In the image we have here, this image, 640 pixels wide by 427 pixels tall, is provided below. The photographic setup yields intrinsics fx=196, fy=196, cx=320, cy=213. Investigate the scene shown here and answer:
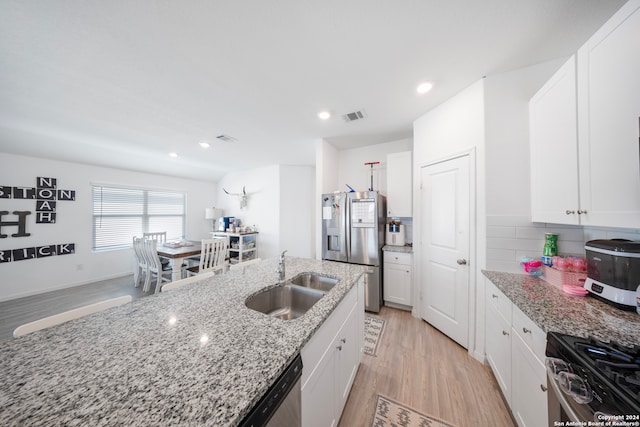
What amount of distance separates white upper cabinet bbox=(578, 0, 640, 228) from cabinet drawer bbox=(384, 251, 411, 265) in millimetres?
1610

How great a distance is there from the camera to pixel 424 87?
6.19 ft

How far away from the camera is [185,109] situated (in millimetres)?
2230

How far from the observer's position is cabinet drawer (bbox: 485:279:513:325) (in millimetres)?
1299

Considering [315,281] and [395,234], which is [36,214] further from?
[395,234]

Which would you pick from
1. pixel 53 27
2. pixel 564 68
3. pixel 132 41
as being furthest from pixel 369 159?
pixel 53 27

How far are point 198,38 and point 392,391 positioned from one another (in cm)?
296

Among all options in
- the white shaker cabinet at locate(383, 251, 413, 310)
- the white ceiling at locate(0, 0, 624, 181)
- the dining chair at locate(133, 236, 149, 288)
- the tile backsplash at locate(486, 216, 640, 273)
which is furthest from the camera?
the dining chair at locate(133, 236, 149, 288)

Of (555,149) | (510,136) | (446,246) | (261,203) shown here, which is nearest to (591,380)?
(555,149)

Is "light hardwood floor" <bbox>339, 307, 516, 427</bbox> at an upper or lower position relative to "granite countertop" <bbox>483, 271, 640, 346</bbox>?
lower

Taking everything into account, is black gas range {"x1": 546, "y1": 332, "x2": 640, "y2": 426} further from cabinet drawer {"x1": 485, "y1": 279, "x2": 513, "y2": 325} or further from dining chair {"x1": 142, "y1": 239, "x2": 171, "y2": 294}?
dining chair {"x1": 142, "y1": 239, "x2": 171, "y2": 294}

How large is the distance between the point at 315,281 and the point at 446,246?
4.88 ft

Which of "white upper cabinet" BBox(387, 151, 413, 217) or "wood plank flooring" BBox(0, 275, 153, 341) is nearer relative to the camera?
"wood plank flooring" BBox(0, 275, 153, 341)

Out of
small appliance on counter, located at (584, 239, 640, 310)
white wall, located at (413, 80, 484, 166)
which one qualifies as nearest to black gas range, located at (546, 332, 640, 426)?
small appliance on counter, located at (584, 239, 640, 310)

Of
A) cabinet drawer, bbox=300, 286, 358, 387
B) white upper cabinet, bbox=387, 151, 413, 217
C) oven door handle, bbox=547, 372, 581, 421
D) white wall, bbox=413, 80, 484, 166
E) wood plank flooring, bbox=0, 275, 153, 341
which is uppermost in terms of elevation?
white wall, bbox=413, 80, 484, 166
